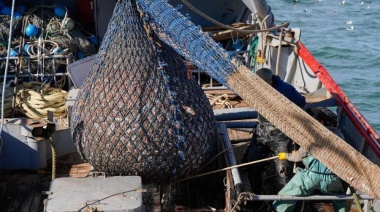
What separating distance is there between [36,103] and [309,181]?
4.04m

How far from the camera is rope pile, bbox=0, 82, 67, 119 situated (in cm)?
806

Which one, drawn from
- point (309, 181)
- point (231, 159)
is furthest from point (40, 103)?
point (309, 181)

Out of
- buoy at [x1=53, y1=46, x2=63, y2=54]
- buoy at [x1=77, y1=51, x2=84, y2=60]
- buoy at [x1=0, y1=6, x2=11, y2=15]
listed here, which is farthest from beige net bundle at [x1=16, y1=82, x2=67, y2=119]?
buoy at [x1=0, y1=6, x2=11, y2=15]

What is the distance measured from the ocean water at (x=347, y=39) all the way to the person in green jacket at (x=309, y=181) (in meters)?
10.7

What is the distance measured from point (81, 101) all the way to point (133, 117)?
63 cm

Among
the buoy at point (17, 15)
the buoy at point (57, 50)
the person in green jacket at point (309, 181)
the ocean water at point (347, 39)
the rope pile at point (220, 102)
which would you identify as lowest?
the ocean water at point (347, 39)

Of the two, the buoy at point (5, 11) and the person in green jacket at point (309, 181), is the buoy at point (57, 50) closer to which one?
the buoy at point (5, 11)

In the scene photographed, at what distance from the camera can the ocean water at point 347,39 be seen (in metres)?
18.4

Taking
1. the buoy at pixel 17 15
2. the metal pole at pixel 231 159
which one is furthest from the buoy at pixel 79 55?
the metal pole at pixel 231 159

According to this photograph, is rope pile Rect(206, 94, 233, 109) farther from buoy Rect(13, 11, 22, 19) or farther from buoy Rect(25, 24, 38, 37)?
buoy Rect(13, 11, 22, 19)

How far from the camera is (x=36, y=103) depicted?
8156 millimetres

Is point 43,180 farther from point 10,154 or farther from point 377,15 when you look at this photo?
point 377,15

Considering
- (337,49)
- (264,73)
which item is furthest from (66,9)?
(337,49)

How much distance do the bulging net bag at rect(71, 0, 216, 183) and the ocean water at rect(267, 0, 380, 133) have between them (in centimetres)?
1113
